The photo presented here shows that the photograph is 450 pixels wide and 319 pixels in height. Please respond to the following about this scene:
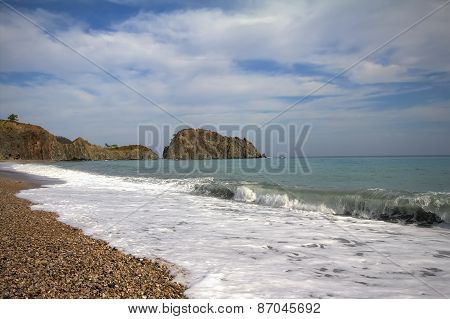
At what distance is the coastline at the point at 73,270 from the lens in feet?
12.1

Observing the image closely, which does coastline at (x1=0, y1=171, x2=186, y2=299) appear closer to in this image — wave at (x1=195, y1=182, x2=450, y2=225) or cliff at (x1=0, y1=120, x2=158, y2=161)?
wave at (x1=195, y1=182, x2=450, y2=225)

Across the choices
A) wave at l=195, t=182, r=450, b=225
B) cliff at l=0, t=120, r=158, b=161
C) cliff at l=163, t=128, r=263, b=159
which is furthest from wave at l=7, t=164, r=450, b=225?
cliff at l=0, t=120, r=158, b=161

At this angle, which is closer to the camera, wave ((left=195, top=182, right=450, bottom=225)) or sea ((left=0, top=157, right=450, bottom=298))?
sea ((left=0, top=157, right=450, bottom=298))

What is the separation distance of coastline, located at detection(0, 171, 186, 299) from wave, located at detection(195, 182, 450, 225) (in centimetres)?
733

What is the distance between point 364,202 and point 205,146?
82734mm

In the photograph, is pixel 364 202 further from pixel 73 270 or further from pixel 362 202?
pixel 73 270

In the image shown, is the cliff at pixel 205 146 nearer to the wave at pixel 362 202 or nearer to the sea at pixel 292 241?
the wave at pixel 362 202

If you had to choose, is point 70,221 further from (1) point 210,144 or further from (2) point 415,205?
(1) point 210,144

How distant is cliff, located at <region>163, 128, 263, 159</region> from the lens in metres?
89.6

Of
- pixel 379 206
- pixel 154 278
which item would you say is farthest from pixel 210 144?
pixel 154 278

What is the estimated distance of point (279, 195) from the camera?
1332 cm

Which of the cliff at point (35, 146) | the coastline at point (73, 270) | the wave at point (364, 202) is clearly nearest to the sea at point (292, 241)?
the wave at point (364, 202)

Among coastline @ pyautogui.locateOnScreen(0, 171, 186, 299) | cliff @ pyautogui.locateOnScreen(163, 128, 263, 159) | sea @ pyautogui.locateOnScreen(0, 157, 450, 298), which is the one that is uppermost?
cliff @ pyautogui.locateOnScreen(163, 128, 263, 159)
